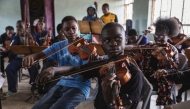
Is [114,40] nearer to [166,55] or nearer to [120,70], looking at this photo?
[120,70]

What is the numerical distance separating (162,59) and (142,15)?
135 inches

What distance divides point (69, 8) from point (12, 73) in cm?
483

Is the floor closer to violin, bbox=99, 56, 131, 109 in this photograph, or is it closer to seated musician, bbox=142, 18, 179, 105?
seated musician, bbox=142, 18, 179, 105

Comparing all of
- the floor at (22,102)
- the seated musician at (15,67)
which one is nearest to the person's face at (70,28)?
the floor at (22,102)

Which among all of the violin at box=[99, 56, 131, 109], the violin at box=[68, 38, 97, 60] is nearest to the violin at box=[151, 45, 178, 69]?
the violin at box=[68, 38, 97, 60]

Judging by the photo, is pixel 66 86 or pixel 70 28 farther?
pixel 70 28

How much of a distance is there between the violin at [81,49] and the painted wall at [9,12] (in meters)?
5.89

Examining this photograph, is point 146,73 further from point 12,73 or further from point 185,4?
point 185,4

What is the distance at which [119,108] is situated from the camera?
3.12 ft

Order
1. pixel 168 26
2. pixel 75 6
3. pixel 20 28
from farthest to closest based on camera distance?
pixel 75 6 < pixel 20 28 < pixel 168 26

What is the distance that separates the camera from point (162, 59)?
6.71 feet

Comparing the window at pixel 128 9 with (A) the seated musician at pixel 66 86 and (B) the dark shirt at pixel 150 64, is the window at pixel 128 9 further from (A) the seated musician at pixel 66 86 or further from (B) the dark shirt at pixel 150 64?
(A) the seated musician at pixel 66 86

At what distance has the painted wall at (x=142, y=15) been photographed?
16.5 ft

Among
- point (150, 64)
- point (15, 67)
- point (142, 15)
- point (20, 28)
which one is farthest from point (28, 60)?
point (142, 15)
